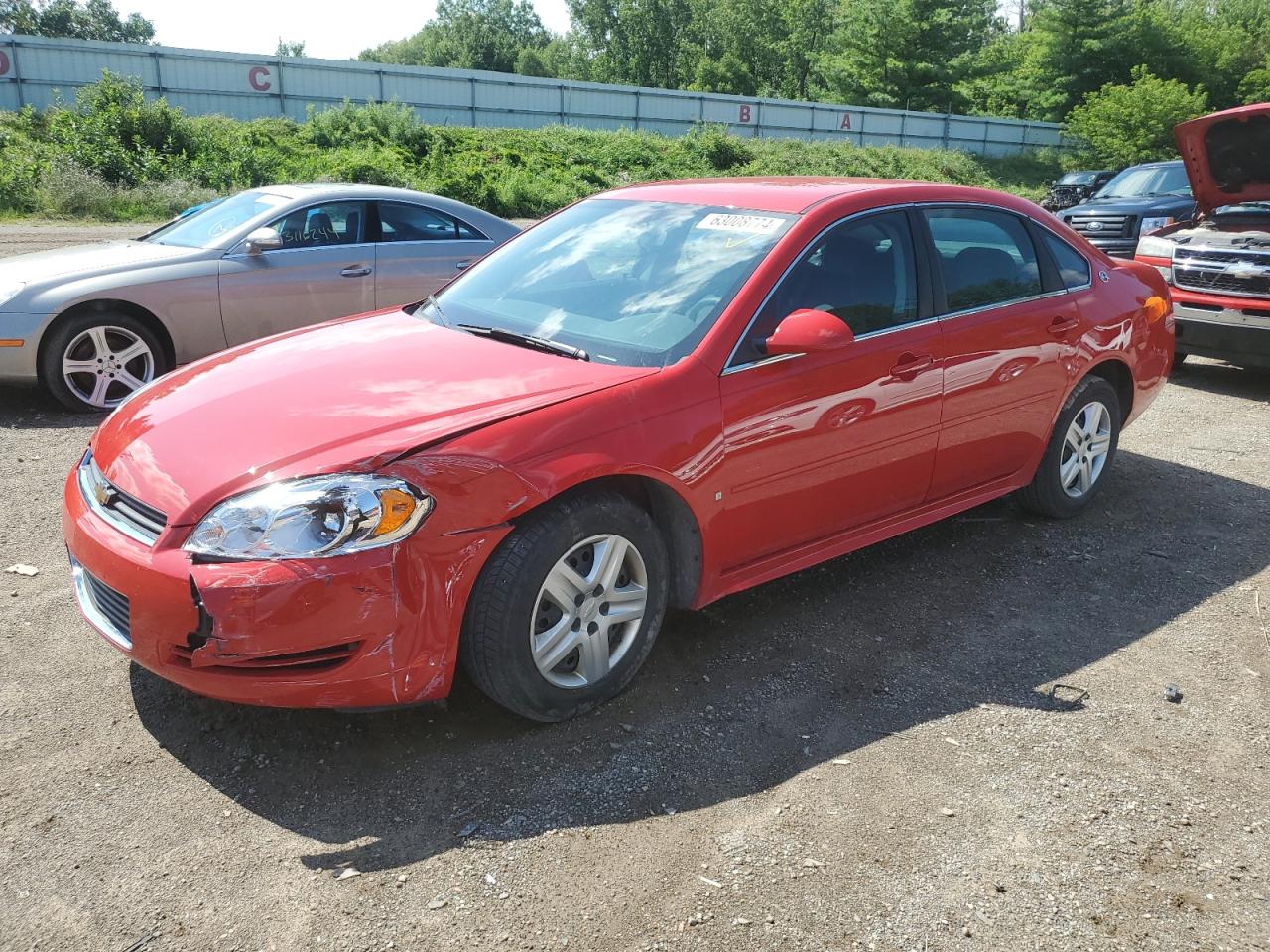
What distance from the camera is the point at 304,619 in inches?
114

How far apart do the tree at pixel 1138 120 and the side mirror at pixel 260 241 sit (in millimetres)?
41064

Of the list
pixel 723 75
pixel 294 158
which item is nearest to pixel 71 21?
pixel 723 75

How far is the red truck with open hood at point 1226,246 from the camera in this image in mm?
8072

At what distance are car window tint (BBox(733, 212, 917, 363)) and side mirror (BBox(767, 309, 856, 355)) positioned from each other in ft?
0.30

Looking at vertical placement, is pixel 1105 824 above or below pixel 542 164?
below

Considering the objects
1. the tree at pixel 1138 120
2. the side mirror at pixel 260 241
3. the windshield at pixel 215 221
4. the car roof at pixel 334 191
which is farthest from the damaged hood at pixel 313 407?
the tree at pixel 1138 120

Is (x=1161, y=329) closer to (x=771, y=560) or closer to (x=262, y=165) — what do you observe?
(x=771, y=560)

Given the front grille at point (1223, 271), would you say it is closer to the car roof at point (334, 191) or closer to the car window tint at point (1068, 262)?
the car window tint at point (1068, 262)

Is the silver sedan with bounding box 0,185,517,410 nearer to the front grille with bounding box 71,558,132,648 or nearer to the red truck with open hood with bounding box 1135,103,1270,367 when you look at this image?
the front grille with bounding box 71,558,132,648

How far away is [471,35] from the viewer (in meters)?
108

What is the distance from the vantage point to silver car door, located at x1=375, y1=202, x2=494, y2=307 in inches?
314

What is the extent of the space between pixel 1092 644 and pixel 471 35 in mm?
114759

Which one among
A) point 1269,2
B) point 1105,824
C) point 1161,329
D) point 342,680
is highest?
point 1269,2

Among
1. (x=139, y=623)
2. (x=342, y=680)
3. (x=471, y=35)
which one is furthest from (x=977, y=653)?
(x=471, y=35)
